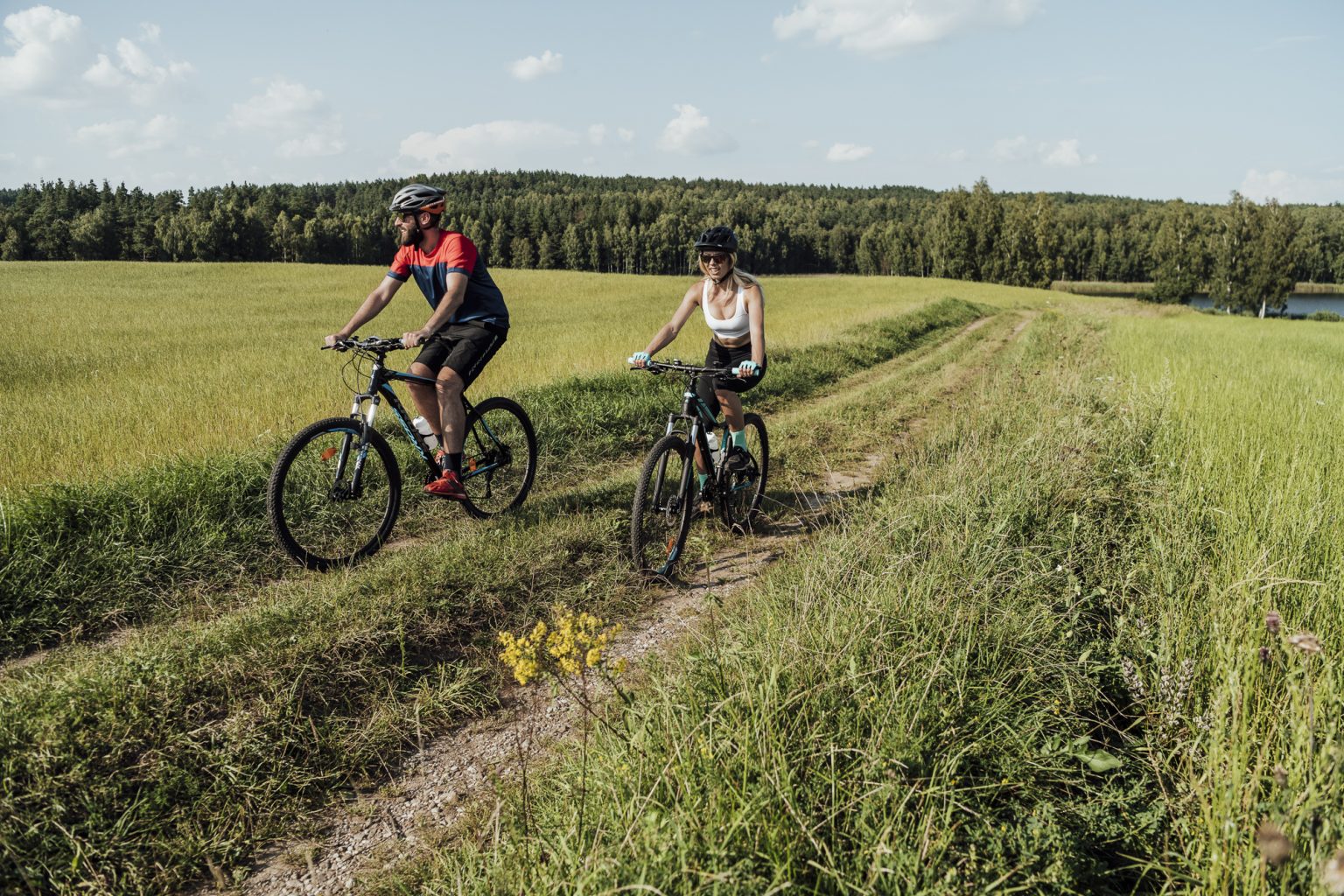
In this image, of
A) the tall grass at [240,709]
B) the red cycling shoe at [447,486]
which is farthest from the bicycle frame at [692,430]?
the red cycling shoe at [447,486]

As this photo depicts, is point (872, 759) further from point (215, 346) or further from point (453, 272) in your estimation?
point (215, 346)

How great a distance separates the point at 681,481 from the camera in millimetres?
5219

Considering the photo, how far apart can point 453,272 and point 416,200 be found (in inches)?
22.1

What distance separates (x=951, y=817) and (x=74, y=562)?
5264 mm

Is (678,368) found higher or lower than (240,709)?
higher

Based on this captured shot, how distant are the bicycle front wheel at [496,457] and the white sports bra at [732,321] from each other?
1992 millimetres

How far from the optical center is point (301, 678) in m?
3.49

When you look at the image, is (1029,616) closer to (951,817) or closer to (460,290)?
(951,817)

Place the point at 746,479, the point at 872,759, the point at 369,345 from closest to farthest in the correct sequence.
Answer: the point at 872,759 → the point at 369,345 → the point at 746,479

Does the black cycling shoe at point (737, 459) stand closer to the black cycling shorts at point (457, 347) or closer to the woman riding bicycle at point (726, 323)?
the woman riding bicycle at point (726, 323)

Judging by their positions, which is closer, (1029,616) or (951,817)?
(951,817)

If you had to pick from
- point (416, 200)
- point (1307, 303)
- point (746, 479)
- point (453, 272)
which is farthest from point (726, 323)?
point (1307, 303)

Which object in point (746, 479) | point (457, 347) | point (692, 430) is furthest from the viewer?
point (746, 479)

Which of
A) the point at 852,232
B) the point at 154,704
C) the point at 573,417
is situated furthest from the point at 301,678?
Answer: the point at 852,232
